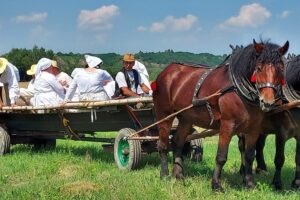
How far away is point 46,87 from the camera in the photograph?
31.5 feet

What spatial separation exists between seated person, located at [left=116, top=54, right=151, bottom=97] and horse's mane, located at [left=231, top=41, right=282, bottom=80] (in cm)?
277

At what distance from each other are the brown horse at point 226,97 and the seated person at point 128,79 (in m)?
1.12

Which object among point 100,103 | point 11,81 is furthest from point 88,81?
point 11,81

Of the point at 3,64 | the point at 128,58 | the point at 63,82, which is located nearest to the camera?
the point at 128,58

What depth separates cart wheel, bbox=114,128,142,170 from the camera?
25.4ft

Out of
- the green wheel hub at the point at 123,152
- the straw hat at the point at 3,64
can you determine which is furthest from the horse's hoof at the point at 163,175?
the straw hat at the point at 3,64

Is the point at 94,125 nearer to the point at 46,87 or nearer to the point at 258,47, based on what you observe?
the point at 46,87

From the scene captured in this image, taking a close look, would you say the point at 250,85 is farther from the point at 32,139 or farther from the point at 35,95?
the point at 32,139

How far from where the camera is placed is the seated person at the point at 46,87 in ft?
31.4

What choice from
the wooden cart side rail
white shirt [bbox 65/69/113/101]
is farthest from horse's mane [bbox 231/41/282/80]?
white shirt [bbox 65/69/113/101]

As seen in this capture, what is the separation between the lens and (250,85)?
5.85 metres

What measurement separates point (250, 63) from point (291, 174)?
9.60 ft

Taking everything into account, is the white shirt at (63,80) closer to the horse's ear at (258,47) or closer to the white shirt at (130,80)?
the white shirt at (130,80)

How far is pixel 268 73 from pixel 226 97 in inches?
29.7
